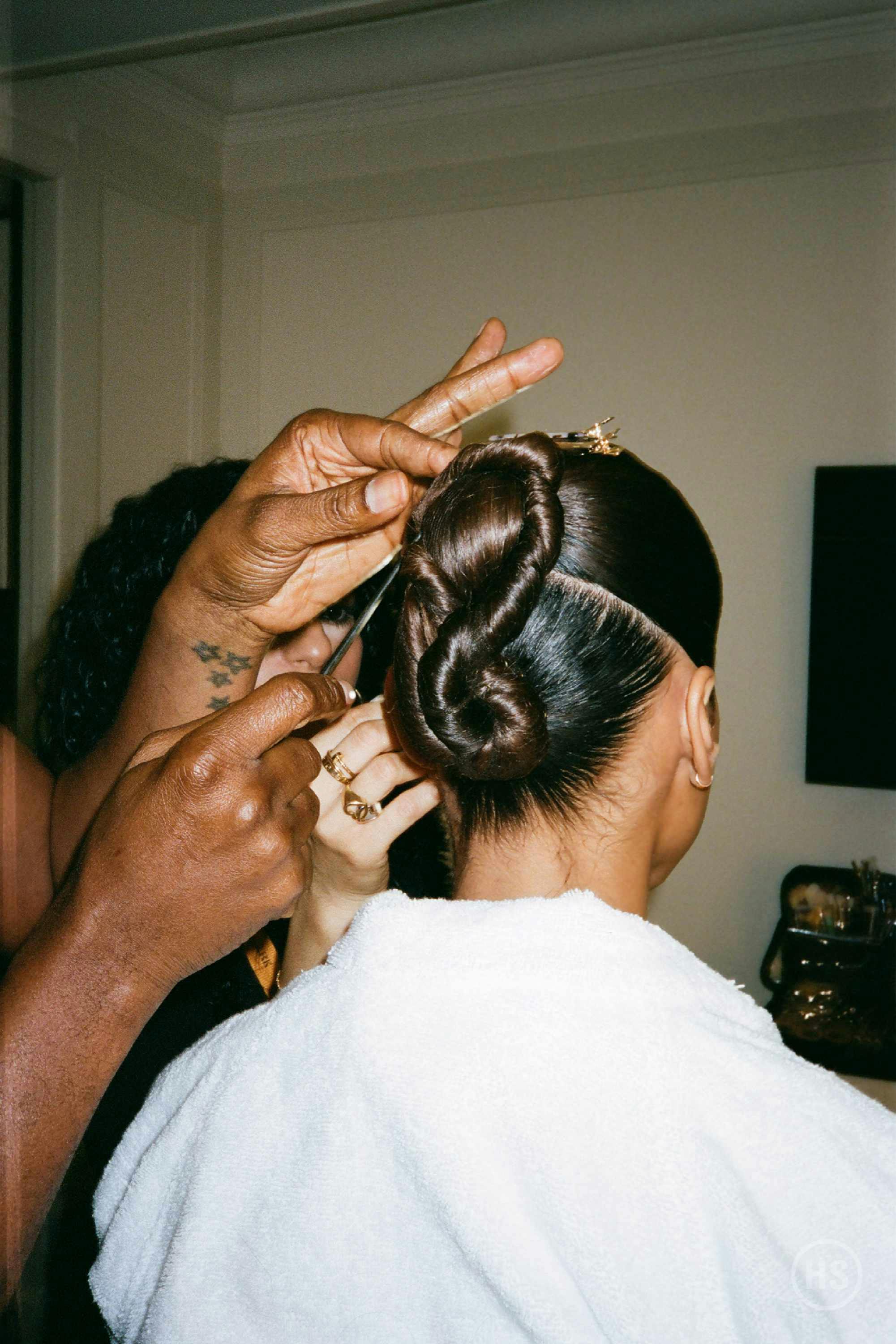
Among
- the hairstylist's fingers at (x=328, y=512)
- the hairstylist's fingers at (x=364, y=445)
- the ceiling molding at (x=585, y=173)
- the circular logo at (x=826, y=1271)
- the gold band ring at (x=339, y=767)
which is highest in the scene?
the ceiling molding at (x=585, y=173)

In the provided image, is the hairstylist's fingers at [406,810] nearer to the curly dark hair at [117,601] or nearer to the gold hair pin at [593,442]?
the gold hair pin at [593,442]

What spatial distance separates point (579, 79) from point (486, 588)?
257 cm

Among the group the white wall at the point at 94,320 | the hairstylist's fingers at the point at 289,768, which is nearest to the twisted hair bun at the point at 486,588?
the hairstylist's fingers at the point at 289,768

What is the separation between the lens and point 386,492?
75 centimetres

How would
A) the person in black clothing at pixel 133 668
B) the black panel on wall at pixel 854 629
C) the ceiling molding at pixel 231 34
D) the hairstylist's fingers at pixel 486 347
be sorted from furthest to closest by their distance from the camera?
the black panel on wall at pixel 854 629
the ceiling molding at pixel 231 34
the person in black clothing at pixel 133 668
the hairstylist's fingers at pixel 486 347

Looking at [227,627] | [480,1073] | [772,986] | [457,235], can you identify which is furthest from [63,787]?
[457,235]

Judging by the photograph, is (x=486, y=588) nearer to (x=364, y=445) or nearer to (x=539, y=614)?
(x=539, y=614)

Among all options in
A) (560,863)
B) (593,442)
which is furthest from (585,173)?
(560,863)

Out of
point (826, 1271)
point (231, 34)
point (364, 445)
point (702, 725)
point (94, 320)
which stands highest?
point (231, 34)

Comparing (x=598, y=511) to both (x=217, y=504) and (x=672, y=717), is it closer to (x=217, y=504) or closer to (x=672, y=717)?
(x=672, y=717)

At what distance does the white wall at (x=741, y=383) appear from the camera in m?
2.48

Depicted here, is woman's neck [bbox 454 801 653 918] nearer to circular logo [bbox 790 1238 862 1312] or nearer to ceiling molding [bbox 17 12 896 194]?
Result: circular logo [bbox 790 1238 862 1312]

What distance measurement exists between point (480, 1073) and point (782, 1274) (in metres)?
0.23

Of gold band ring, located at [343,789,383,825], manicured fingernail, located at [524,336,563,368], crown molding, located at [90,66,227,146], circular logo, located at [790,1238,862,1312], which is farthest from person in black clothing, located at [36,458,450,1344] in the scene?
crown molding, located at [90,66,227,146]
